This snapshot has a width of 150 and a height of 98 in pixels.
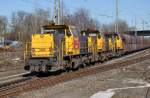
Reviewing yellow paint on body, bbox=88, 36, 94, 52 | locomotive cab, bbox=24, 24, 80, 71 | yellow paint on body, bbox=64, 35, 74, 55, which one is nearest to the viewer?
locomotive cab, bbox=24, 24, 80, 71

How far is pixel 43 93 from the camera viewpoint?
13.7m

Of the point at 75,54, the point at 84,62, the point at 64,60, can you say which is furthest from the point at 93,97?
the point at 84,62

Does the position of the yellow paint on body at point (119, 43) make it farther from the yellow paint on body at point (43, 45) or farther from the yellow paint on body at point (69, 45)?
the yellow paint on body at point (43, 45)

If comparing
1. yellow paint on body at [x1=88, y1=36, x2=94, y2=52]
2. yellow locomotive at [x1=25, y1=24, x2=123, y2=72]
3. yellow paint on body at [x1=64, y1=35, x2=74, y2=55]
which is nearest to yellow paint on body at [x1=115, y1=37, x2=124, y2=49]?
yellow paint on body at [x1=88, y1=36, x2=94, y2=52]

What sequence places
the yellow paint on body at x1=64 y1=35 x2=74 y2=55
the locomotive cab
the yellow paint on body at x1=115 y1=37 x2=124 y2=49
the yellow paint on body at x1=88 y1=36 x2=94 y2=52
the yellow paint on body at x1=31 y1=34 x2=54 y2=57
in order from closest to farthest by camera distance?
the locomotive cab
the yellow paint on body at x1=31 y1=34 x2=54 y2=57
the yellow paint on body at x1=64 y1=35 x2=74 y2=55
the yellow paint on body at x1=88 y1=36 x2=94 y2=52
the yellow paint on body at x1=115 y1=37 x2=124 y2=49

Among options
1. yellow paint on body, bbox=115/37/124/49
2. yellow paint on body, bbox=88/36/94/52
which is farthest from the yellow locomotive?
yellow paint on body, bbox=115/37/124/49

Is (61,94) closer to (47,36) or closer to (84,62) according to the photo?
(47,36)

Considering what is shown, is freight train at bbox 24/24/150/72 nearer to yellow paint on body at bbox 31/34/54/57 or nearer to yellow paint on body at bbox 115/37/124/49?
yellow paint on body at bbox 31/34/54/57

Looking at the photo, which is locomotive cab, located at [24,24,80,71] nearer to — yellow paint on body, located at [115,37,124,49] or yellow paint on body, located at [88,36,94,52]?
yellow paint on body, located at [88,36,94,52]

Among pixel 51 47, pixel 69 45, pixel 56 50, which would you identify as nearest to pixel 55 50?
pixel 56 50

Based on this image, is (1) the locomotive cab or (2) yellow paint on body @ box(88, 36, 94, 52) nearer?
(1) the locomotive cab

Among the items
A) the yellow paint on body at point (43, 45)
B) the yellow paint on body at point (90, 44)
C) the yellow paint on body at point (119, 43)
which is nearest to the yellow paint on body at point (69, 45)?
the yellow paint on body at point (43, 45)

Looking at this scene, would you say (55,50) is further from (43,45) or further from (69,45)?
(69,45)

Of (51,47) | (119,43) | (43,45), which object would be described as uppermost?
(43,45)
